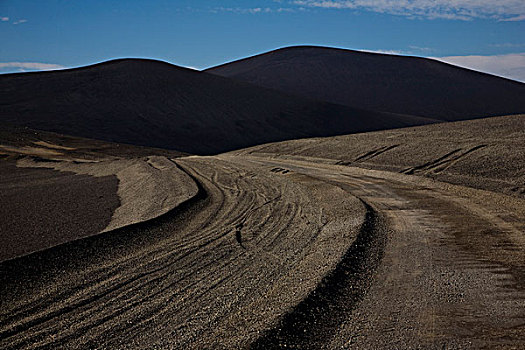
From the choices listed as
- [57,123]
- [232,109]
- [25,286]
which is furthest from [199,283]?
[232,109]

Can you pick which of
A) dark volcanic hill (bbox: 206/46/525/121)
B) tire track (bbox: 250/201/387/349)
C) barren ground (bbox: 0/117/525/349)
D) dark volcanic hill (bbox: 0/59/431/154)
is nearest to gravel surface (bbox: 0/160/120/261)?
barren ground (bbox: 0/117/525/349)

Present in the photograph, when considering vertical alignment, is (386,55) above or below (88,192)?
above

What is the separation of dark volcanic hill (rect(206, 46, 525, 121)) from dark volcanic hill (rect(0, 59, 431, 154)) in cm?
1802

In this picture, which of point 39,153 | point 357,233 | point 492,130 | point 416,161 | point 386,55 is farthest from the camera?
point 386,55

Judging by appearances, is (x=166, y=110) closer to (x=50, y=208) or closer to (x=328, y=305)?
(x=50, y=208)

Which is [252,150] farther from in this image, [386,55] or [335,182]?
[386,55]

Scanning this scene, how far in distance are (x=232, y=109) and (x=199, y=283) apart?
4742 centimetres

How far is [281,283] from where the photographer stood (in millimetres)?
5211

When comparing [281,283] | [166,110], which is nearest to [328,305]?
[281,283]

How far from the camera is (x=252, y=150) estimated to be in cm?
2727

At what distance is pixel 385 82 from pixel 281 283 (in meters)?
87.4

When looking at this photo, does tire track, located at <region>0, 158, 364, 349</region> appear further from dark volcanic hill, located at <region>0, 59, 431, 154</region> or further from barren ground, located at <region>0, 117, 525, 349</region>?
dark volcanic hill, located at <region>0, 59, 431, 154</region>

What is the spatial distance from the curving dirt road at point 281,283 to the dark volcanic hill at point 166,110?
101 ft

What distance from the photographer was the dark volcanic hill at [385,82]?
75.4 m
